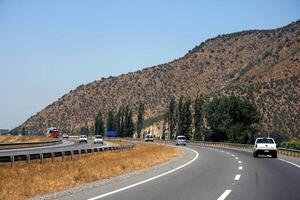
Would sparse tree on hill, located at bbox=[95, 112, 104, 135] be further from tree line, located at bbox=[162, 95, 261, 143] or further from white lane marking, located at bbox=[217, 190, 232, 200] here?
white lane marking, located at bbox=[217, 190, 232, 200]

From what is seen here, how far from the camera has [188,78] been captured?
168 metres

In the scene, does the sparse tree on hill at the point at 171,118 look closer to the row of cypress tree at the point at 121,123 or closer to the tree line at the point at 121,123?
the tree line at the point at 121,123

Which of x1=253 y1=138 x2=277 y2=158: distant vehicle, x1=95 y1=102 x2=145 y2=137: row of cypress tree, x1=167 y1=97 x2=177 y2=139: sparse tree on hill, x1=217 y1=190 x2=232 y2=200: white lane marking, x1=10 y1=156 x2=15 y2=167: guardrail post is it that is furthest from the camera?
x1=95 y1=102 x2=145 y2=137: row of cypress tree

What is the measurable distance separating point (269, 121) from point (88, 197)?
296 feet

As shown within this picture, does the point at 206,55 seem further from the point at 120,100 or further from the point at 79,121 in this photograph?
the point at 79,121

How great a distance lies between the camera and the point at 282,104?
330 ft

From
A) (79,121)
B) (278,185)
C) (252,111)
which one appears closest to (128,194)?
(278,185)

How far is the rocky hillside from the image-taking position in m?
141

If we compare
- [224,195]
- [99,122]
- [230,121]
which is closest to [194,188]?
[224,195]

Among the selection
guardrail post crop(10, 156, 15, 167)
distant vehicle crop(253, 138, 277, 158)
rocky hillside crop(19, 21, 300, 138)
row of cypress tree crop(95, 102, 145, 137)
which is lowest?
guardrail post crop(10, 156, 15, 167)

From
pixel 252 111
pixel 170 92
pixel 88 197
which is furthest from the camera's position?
pixel 170 92


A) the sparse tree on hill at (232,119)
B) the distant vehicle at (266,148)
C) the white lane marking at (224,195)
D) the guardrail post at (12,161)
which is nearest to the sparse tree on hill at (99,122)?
the sparse tree on hill at (232,119)

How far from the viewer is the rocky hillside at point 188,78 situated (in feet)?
462

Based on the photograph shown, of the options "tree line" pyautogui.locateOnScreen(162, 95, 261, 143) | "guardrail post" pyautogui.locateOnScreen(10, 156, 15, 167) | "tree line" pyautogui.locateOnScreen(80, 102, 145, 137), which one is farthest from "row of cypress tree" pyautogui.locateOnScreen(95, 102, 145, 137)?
"guardrail post" pyautogui.locateOnScreen(10, 156, 15, 167)
